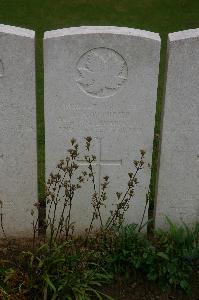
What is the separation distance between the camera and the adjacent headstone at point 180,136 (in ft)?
14.7

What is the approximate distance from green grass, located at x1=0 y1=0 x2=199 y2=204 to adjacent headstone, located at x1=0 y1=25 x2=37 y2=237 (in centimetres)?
459

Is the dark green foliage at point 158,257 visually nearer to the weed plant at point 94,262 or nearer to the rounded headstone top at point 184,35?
the weed plant at point 94,262

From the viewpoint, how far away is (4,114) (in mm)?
4668

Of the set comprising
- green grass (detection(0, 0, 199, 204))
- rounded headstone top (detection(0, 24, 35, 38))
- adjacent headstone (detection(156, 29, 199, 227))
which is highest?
green grass (detection(0, 0, 199, 204))

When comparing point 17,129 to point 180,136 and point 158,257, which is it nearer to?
point 180,136

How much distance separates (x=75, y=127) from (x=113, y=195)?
747 millimetres

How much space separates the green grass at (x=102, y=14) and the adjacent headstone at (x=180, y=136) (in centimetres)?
473

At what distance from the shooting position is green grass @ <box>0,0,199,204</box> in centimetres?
967

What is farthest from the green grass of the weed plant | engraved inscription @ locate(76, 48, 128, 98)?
the weed plant

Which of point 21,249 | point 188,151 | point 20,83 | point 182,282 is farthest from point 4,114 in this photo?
point 182,282

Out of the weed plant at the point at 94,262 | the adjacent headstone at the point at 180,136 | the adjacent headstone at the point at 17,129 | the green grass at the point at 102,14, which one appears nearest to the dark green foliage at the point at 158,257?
the weed plant at the point at 94,262

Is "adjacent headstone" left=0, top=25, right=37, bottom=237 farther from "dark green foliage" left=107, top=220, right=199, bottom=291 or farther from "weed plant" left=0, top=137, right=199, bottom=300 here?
"dark green foliage" left=107, top=220, right=199, bottom=291

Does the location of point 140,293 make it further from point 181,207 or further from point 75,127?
point 75,127

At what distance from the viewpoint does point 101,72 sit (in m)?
4.55
